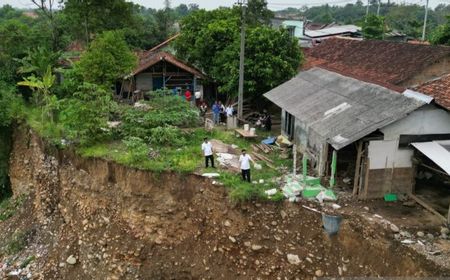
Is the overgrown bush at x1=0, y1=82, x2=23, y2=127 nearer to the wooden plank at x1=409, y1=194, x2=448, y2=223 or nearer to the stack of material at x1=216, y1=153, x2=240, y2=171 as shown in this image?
the stack of material at x1=216, y1=153, x2=240, y2=171

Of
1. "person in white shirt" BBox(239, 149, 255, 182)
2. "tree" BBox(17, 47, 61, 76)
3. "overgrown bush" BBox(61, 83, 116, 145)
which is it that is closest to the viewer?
"person in white shirt" BBox(239, 149, 255, 182)

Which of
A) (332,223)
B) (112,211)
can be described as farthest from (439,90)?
(112,211)

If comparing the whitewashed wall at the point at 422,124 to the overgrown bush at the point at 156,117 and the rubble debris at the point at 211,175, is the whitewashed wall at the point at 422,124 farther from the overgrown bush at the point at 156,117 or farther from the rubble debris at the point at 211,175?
the overgrown bush at the point at 156,117

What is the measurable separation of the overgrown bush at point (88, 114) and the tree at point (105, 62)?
3.65 metres

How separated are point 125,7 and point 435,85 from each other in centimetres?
2138

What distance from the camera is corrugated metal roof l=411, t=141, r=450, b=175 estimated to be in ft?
37.7

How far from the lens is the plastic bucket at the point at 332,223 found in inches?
462

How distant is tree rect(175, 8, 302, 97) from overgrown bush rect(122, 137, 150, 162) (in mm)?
6776

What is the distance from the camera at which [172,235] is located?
560 inches

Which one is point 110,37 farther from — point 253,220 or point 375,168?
point 375,168

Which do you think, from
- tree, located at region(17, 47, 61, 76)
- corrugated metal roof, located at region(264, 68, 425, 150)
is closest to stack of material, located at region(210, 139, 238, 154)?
corrugated metal roof, located at region(264, 68, 425, 150)

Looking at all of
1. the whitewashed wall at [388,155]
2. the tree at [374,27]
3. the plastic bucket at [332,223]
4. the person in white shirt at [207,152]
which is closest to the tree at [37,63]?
the person in white shirt at [207,152]

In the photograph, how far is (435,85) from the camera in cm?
1470

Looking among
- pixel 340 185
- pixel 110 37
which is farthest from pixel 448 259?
pixel 110 37
